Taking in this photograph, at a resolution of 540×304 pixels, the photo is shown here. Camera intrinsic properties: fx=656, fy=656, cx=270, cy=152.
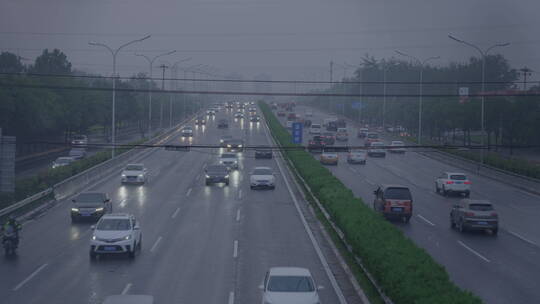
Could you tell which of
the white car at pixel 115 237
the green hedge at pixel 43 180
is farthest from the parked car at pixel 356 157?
the white car at pixel 115 237

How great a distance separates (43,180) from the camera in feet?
127

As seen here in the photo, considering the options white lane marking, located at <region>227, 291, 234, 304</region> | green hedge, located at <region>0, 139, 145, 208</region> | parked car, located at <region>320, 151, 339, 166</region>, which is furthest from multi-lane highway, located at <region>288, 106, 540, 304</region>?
green hedge, located at <region>0, 139, 145, 208</region>

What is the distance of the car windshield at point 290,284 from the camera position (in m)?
15.5

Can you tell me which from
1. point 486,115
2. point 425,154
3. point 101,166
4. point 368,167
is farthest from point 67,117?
point 486,115

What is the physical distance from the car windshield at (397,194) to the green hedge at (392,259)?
5.97 ft

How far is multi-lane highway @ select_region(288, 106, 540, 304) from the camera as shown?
19.1m

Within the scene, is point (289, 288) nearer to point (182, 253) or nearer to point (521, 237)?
point (182, 253)

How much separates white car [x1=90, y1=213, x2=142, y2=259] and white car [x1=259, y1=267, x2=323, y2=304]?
308 inches

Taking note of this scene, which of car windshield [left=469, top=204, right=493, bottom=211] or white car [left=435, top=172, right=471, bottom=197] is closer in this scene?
car windshield [left=469, top=204, right=493, bottom=211]

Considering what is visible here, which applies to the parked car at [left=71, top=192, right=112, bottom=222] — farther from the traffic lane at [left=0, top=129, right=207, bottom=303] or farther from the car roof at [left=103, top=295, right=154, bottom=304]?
the car roof at [left=103, top=295, right=154, bottom=304]

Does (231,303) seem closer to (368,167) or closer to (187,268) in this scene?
(187,268)

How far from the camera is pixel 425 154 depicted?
70375mm

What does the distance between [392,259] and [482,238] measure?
37.3ft

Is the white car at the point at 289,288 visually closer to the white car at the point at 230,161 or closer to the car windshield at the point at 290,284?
the car windshield at the point at 290,284
